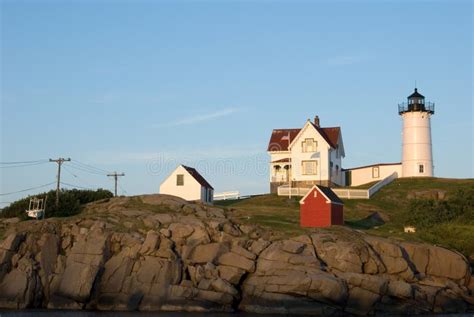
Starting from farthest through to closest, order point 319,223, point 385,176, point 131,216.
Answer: point 385,176 < point 319,223 < point 131,216

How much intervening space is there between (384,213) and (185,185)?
18.8 meters

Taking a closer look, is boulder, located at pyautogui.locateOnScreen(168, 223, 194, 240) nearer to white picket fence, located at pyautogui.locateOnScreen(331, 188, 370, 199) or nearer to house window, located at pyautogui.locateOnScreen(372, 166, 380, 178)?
white picket fence, located at pyautogui.locateOnScreen(331, 188, 370, 199)

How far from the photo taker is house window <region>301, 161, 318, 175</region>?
266 ft

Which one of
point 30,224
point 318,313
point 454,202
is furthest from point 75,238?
point 454,202

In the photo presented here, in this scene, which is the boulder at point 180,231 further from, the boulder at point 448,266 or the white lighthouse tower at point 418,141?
the white lighthouse tower at point 418,141

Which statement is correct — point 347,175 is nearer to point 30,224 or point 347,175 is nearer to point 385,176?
point 385,176

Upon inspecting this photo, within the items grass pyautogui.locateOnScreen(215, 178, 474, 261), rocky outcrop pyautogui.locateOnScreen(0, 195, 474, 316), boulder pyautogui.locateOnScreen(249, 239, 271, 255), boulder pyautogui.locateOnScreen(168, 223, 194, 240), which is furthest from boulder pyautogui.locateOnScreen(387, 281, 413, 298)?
boulder pyautogui.locateOnScreen(168, 223, 194, 240)

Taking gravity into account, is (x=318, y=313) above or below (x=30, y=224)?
below

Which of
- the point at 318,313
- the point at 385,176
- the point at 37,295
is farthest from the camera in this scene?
the point at 385,176

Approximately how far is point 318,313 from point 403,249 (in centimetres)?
843

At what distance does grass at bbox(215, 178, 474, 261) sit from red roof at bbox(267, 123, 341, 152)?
678 cm

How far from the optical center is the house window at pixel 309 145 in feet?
266

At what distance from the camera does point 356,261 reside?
46344 mm

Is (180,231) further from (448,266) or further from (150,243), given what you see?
(448,266)
